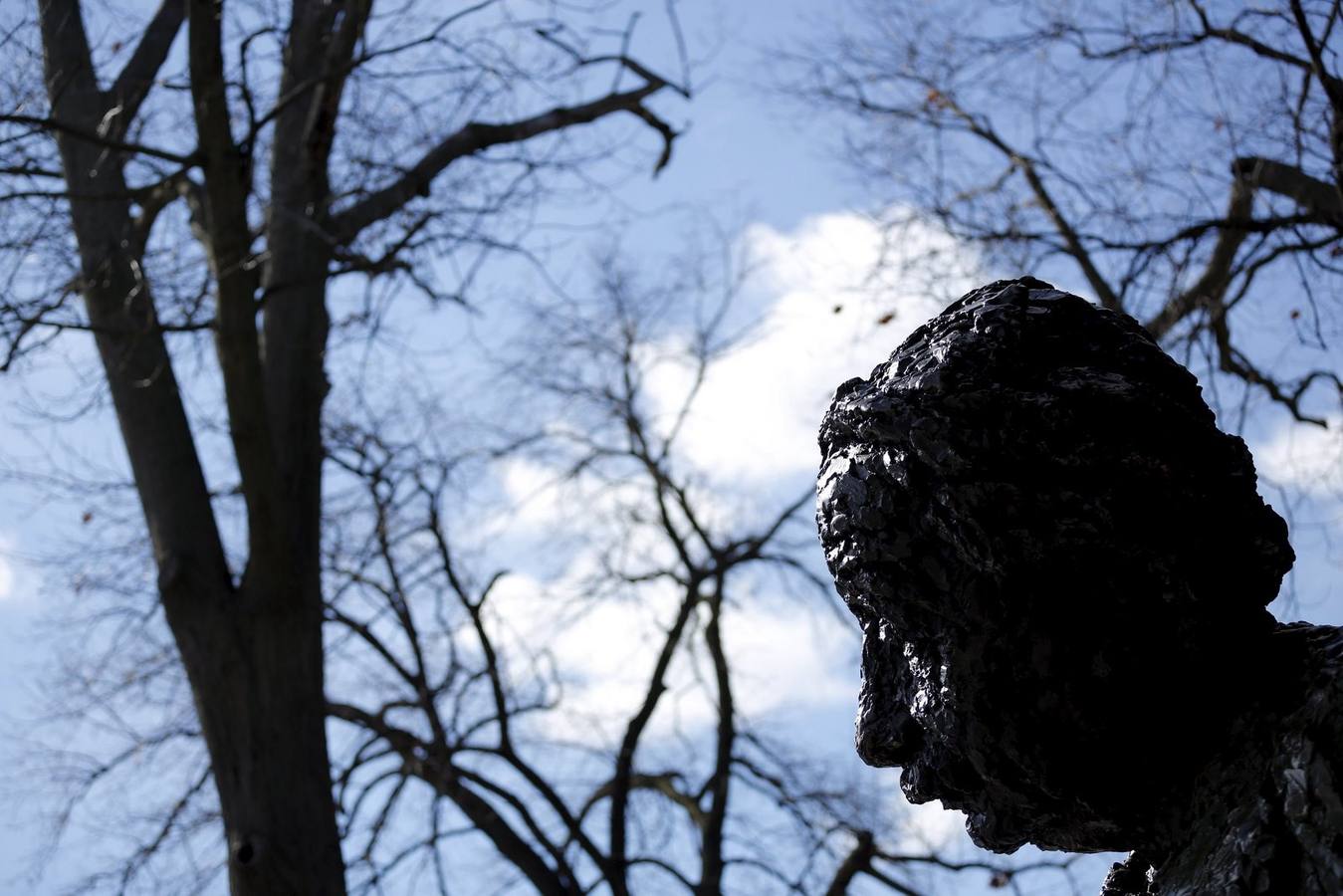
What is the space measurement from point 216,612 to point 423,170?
7.57ft

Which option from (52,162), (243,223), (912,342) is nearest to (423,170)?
(243,223)

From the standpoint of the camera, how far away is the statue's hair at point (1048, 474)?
206 cm

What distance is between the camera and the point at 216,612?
6.71m

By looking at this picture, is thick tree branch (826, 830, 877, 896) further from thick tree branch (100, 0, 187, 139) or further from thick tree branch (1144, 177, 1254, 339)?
thick tree branch (100, 0, 187, 139)

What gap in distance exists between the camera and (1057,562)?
2.06m

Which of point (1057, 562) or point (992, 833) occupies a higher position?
point (1057, 562)

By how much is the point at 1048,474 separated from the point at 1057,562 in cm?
12

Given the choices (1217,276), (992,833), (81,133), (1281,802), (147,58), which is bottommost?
(1281,802)

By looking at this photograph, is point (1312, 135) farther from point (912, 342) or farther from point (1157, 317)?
point (912, 342)

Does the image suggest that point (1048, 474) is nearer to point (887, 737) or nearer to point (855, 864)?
point (887, 737)

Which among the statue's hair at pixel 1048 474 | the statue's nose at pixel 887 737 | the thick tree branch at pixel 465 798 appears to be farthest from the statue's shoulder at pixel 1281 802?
the thick tree branch at pixel 465 798

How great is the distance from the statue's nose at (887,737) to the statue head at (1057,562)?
0.04ft

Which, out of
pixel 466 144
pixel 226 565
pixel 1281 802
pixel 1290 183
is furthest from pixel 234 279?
pixel 1281 802

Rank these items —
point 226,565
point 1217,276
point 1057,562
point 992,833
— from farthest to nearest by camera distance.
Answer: point 1217,276 < point 226,565 < point 992,833 < point 1057,562
